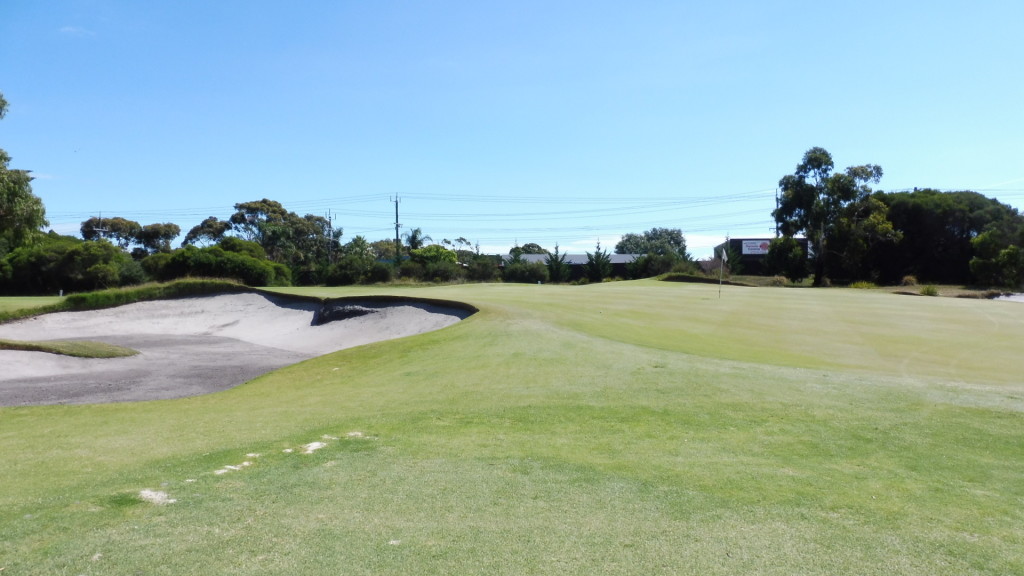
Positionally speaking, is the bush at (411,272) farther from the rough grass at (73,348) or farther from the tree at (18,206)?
the rough grass at (73,348)

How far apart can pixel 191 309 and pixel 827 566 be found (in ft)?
94.9

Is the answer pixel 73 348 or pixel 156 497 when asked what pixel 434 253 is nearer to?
pixel 73 348

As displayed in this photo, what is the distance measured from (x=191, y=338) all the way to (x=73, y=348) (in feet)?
18.1

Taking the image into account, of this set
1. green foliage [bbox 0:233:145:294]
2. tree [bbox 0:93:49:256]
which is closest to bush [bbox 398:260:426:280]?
green foliage [bbox 0:233:145:294]

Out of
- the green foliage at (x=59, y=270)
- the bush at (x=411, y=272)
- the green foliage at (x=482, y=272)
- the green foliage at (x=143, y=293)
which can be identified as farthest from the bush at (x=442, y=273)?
the green foliage at (x=143, y=293)

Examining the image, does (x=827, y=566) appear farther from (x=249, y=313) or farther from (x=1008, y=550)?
(x=249, y=313)

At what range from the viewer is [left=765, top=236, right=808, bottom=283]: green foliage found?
61.5 metres

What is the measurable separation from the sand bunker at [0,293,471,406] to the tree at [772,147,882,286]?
150ft

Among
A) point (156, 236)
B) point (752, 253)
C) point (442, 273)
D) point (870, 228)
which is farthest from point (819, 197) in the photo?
point (156, 236)

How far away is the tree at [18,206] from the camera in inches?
917

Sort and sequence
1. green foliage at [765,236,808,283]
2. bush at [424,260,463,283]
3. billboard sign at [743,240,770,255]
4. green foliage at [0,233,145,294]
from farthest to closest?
billboard sign at [743,240,770,255] → green foliage at [765,236,808,283] → bush at [424,260,463,283] → green foliage at [0,233,145,294]

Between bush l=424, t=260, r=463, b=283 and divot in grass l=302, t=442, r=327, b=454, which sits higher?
bush l=424, t=260, r=463, b=283

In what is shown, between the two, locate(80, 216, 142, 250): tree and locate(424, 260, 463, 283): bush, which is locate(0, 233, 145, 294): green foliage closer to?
locate(424, 260, 463, 283): bush

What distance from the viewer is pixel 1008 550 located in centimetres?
473
